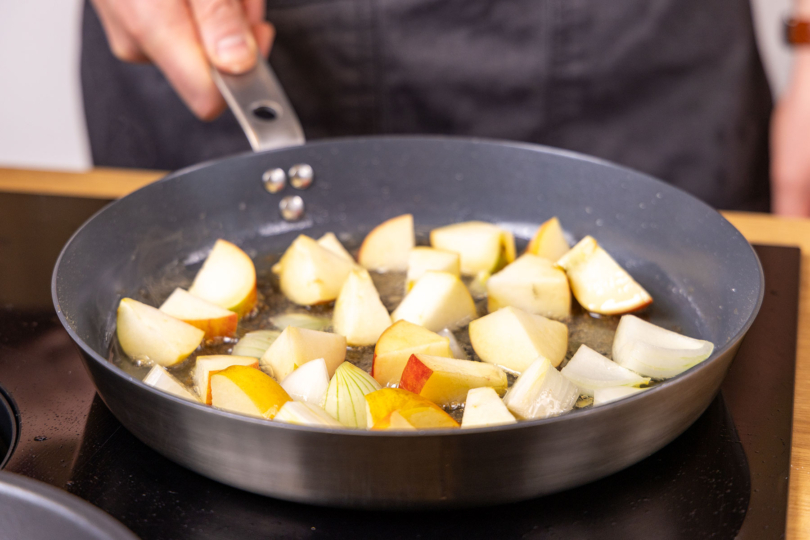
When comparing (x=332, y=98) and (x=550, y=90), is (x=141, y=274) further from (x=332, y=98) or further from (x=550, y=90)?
(x=550, y=90)

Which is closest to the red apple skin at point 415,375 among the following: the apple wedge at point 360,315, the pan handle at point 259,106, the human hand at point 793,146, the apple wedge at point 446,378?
the apple wedge at point 446,378

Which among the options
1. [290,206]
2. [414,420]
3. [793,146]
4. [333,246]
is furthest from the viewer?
[793,146]

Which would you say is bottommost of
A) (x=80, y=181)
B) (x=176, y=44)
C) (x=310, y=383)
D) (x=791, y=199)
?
(x=791, y=199)

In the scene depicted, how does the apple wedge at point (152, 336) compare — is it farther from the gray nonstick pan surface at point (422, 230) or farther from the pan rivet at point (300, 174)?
the pan rivet at point (300, 174)

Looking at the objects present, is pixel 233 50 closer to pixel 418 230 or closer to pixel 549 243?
pixel 418 230

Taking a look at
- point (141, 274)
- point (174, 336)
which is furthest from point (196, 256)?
point (174, 336)

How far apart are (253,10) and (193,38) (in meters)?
0.12

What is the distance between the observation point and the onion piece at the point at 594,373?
0.54 m

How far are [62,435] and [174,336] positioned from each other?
11 cm

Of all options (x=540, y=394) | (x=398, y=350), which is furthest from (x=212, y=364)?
(x=540, y=394)

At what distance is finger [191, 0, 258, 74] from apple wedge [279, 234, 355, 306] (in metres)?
0.25

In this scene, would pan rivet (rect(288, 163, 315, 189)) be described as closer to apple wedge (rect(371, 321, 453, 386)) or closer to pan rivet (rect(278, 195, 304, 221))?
pan rivet (rect(278, 195, 304, 221))

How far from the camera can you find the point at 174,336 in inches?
23.1

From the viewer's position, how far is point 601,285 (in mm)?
669
